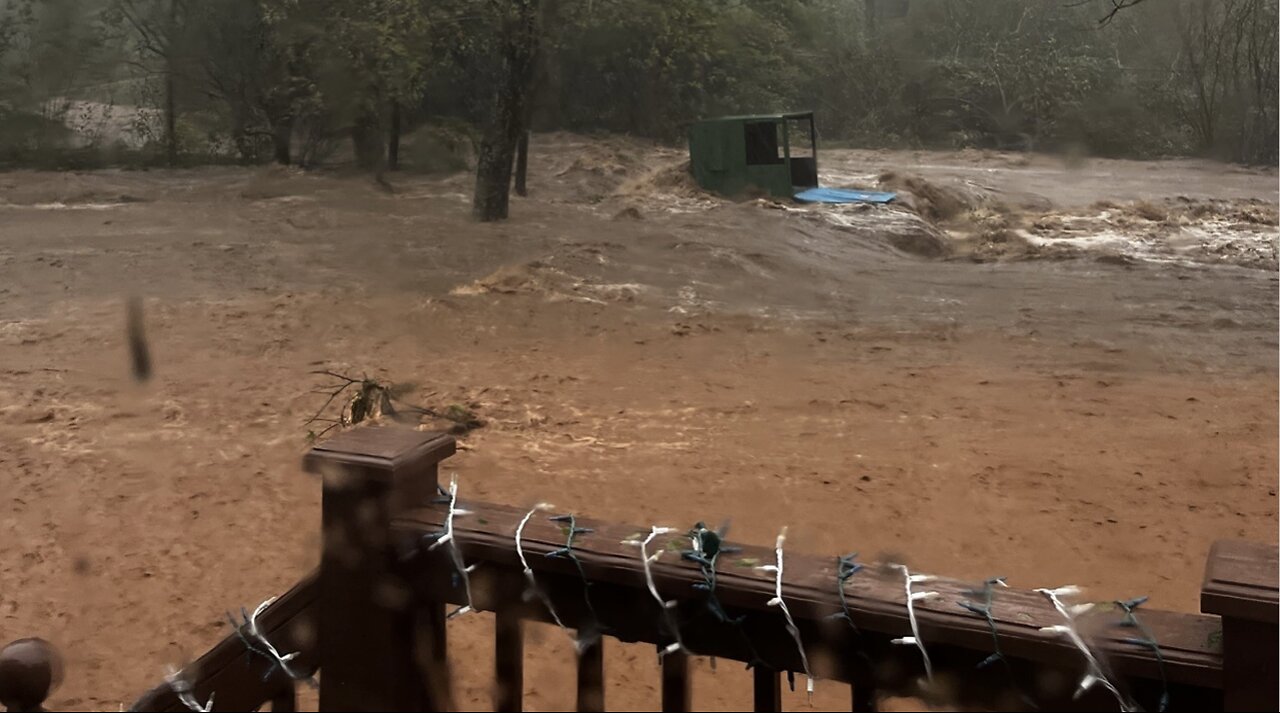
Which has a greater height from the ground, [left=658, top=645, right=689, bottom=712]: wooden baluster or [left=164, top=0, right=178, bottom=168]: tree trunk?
[left=164, top=0, right=178, bottom=168]: tree trunk

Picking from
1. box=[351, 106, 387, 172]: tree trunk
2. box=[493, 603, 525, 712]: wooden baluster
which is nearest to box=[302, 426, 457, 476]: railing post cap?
box=[493, 603, 525, 712]: wooden baluster

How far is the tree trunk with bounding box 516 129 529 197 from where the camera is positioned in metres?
8.63

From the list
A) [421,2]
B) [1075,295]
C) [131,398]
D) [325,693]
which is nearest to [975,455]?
[131,398]

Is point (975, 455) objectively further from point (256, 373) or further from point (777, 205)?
point (777, 205)

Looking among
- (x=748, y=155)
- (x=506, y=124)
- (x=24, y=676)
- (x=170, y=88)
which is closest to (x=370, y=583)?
(x=24, y=676)

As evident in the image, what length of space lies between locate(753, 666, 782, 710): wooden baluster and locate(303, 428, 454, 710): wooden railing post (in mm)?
380

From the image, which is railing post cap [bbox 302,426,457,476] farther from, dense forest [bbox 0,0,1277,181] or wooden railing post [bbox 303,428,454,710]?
dense forest [bbox 0,0,1277,181]

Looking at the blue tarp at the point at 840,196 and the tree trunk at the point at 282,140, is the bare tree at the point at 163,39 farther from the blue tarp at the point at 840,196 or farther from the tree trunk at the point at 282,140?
the blue tarp at the point at 840,196

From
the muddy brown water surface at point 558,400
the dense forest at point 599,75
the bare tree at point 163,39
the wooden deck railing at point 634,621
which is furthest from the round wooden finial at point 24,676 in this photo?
the bare tree at point 163,39

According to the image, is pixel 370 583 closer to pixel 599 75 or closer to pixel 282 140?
pixel 282 140

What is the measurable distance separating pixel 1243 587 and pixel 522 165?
824 cm

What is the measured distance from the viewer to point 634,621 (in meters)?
1.16

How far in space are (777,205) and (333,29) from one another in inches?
257

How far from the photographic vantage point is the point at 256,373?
432 cm
